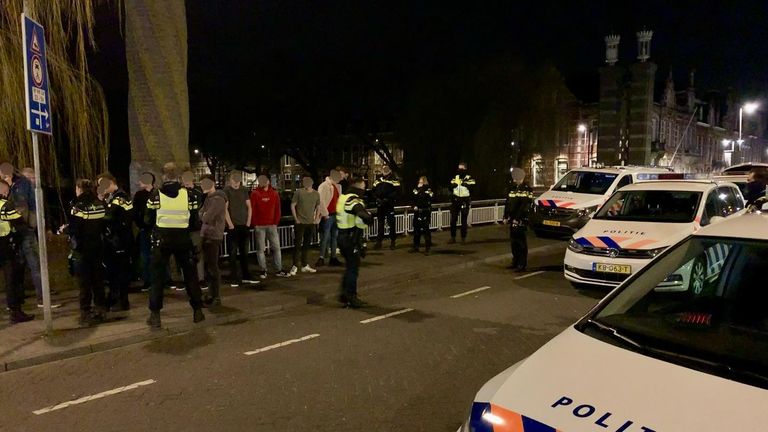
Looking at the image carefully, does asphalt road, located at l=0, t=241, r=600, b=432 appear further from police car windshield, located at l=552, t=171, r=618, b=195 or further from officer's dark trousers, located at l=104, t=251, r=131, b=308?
police car windshield, located at l=552, t=171, r=618, b=195

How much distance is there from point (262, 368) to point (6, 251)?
13.3ft

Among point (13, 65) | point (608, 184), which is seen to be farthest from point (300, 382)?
point (608, 184)

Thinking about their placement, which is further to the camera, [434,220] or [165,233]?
[434,220]

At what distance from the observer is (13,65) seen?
8.05 metres

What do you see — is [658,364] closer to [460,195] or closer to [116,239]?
[116,239]

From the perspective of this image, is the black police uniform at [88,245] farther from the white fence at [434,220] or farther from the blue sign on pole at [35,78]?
the white fence at [434,220]

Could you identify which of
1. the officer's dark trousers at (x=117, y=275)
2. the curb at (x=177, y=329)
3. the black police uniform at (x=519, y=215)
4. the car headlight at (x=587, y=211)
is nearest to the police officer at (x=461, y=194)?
the car headlight at (x=587, y=211)

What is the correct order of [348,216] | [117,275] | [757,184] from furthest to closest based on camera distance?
[757,184]
[348,216]
[117,275]

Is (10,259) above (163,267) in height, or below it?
above

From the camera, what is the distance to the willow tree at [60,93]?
7984mm

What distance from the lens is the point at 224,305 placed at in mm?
8445

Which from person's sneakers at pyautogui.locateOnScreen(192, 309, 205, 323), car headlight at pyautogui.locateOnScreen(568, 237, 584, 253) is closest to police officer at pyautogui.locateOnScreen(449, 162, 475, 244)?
car headlight at pyautogui.locateOnScreen(568, 237, 584, 253)

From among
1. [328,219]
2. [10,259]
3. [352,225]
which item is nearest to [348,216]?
[352,225]

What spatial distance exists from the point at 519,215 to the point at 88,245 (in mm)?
7613
